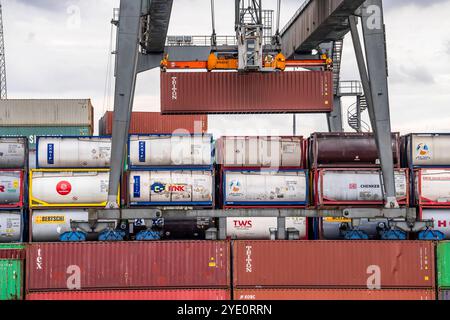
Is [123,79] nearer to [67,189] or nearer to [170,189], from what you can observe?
[170,189]

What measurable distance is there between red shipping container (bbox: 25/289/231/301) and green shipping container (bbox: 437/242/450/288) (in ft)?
28.4

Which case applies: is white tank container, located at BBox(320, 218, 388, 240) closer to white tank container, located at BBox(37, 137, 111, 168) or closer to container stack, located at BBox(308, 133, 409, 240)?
container stack, located at BBox(308, 133, 409, 240)

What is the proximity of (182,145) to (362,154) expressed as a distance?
8667mm

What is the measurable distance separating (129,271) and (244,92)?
12386 mm

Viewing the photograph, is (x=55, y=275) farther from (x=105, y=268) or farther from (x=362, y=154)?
(x=362, y=154)

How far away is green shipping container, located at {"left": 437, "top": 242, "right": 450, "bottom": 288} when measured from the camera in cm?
2327

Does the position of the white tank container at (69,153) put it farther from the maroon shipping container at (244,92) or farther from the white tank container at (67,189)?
the maroon shipping container at (244,92)

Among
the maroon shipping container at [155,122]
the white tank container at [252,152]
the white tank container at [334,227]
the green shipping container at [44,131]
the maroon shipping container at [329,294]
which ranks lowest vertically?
the maroon shipping container at [329,294]

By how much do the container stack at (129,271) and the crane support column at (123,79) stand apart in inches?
116

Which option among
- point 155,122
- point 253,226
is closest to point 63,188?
point 253,226

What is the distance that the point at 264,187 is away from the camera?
1053 inches

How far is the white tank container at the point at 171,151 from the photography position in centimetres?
2692

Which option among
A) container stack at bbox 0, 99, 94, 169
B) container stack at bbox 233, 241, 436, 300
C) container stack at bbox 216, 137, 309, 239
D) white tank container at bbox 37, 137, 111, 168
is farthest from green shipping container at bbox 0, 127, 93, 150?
container stack at bbox 233, 241, 436, 300

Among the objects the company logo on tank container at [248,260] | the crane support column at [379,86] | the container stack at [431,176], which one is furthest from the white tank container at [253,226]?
the container stack at [431,176]
